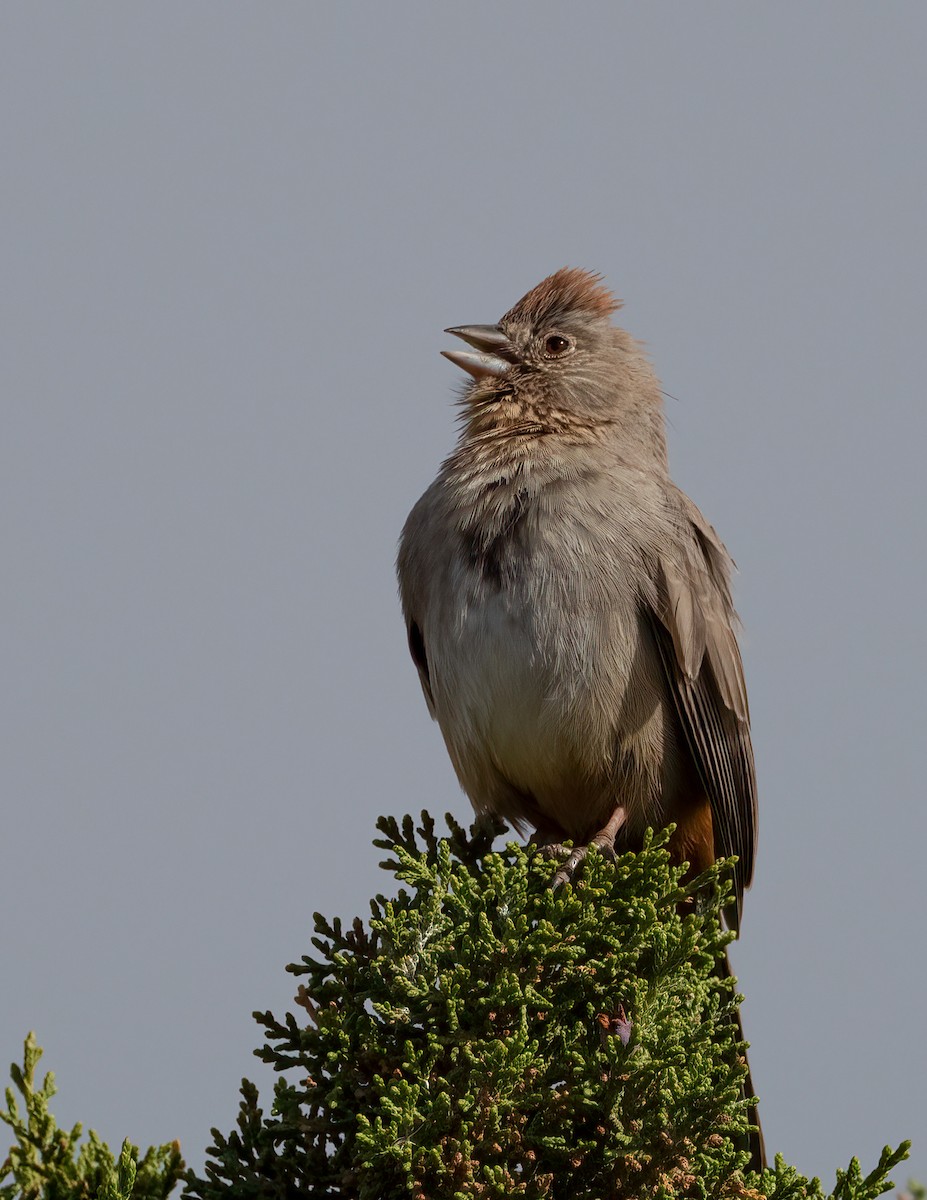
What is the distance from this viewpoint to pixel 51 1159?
10.6 ft

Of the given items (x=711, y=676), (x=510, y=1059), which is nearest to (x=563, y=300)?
(x=711, y=676)

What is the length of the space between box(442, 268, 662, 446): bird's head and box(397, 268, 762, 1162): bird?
2 centimetres

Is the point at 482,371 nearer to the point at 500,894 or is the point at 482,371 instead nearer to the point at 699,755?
the point at 699,755

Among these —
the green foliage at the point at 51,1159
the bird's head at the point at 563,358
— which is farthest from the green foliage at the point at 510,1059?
the bird's head at the point at 563,358

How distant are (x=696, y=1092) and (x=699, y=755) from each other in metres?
1.66

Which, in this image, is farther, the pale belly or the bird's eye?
the bird's eye

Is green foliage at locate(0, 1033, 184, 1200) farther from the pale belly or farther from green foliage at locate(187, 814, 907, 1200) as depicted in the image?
the pale belly

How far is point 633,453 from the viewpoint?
17.7 feet

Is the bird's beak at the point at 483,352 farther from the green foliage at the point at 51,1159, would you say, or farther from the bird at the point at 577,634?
the green foliage at the point at 51,1159

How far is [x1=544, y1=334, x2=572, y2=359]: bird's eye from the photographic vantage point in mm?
5797

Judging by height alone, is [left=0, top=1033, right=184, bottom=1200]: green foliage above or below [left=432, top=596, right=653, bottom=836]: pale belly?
below

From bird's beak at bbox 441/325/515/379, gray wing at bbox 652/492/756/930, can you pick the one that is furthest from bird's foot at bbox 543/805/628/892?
bird's beak at bbox 441/325/515/379

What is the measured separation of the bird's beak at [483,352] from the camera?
5.60 metres

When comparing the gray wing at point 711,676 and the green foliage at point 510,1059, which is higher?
the gray wing at point 711,676
